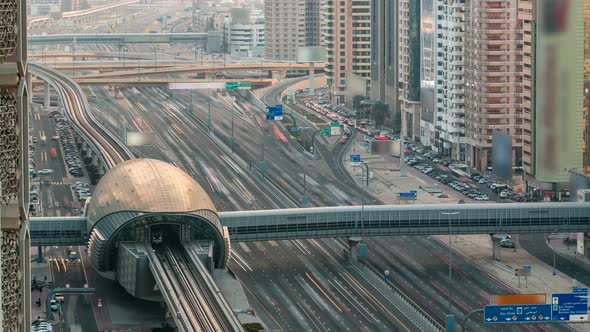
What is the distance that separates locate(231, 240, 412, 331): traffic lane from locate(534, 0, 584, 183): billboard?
2930 centimetres

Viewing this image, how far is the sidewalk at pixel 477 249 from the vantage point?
347ft

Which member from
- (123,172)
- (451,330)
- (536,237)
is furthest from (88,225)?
(536,237)

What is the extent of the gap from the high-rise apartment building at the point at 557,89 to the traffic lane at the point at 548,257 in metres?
14.9

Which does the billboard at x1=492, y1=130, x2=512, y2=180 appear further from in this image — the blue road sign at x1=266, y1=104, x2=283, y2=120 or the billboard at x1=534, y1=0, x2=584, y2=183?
the blue road sign at x1=266, y1=104, x2=283, y2=120

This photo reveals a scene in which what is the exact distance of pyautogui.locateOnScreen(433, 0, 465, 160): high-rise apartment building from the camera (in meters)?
173

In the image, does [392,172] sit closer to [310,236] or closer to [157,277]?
[310,236]

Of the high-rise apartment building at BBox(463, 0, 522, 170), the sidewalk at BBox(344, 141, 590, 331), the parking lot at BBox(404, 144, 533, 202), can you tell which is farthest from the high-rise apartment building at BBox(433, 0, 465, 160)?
the sidewalk at BBox(344, 141, 590, 331)

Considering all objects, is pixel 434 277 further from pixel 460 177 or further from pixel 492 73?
pixel 492 73

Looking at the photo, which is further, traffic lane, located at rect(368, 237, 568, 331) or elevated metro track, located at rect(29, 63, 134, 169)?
elevated metro track, located at rect(29, 63, 134, 169)

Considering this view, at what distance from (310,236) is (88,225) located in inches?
658

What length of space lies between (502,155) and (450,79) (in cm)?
1885

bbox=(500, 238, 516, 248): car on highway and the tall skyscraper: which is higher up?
the tall skyscraper

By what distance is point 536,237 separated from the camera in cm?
12581

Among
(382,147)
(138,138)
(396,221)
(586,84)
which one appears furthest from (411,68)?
(396,221)
